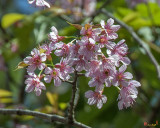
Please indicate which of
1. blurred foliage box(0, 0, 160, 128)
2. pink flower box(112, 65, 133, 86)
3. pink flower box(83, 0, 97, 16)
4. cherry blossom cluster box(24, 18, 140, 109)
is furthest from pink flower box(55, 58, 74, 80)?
pink flower box(83, 0, 97, 16)

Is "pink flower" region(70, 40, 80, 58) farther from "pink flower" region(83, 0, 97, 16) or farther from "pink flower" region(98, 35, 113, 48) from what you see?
"pink flower" region(83, 0, 97, 16)

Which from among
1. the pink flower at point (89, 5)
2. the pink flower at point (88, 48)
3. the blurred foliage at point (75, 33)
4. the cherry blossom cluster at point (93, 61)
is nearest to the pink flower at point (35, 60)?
the cherry blossom cluster at point (93, 61)

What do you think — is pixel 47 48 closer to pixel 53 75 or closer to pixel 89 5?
pixel 53 75

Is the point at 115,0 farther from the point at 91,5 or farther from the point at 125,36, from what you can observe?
the point at 125,36

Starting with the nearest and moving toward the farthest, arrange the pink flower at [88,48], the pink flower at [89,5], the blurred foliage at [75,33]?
the pink flower at [88,48] → the blurred foliage at [75,33] → the pink flower at [89,5]

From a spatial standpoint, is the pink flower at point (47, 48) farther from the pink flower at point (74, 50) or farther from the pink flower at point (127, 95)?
the pink flower at point (127, 95)

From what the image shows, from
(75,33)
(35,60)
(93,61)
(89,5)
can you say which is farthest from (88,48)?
(89,5)

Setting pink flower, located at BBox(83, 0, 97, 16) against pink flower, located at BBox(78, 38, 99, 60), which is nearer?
pink flower, located at BBox(78, 38, 99, 60)
